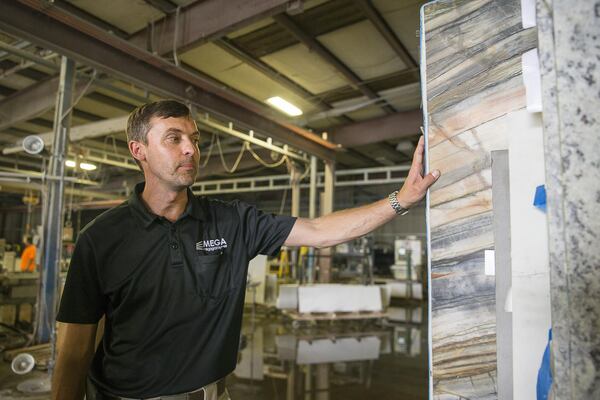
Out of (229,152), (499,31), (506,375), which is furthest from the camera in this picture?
(229,152)

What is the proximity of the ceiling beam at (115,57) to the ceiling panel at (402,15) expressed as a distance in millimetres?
2195

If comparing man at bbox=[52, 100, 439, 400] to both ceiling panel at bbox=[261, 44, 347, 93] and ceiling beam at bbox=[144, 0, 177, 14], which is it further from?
ceiling panel at bbox=[261, 44, 347, 93]

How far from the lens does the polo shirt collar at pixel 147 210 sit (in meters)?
1.66

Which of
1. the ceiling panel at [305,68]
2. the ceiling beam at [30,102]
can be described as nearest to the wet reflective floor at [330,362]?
the ceiling panel at [305,68]

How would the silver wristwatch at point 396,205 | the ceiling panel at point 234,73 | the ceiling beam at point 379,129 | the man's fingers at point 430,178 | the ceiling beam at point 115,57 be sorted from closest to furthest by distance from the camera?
the man's fingers at point 430,178
the silver wristwatch at point 396,205
the ceiling beam at point 115,57
the ceiling panel at point 234,73
the ceiling beam at point 379,129

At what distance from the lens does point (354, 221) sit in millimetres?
1698

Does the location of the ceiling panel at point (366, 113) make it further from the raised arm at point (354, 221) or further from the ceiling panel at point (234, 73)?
the raised arm at point (354, 221)

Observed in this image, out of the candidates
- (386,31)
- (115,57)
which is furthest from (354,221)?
(386,31)

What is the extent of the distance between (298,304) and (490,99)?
6184mm

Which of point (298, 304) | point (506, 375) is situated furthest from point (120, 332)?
point (298, 304)

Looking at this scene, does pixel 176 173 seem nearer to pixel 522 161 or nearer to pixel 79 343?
pixel 79 343

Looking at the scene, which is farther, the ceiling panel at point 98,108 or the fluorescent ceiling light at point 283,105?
the ceiling panel at point 98,108

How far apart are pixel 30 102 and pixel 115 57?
9.85 ft

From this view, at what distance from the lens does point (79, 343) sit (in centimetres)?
154
